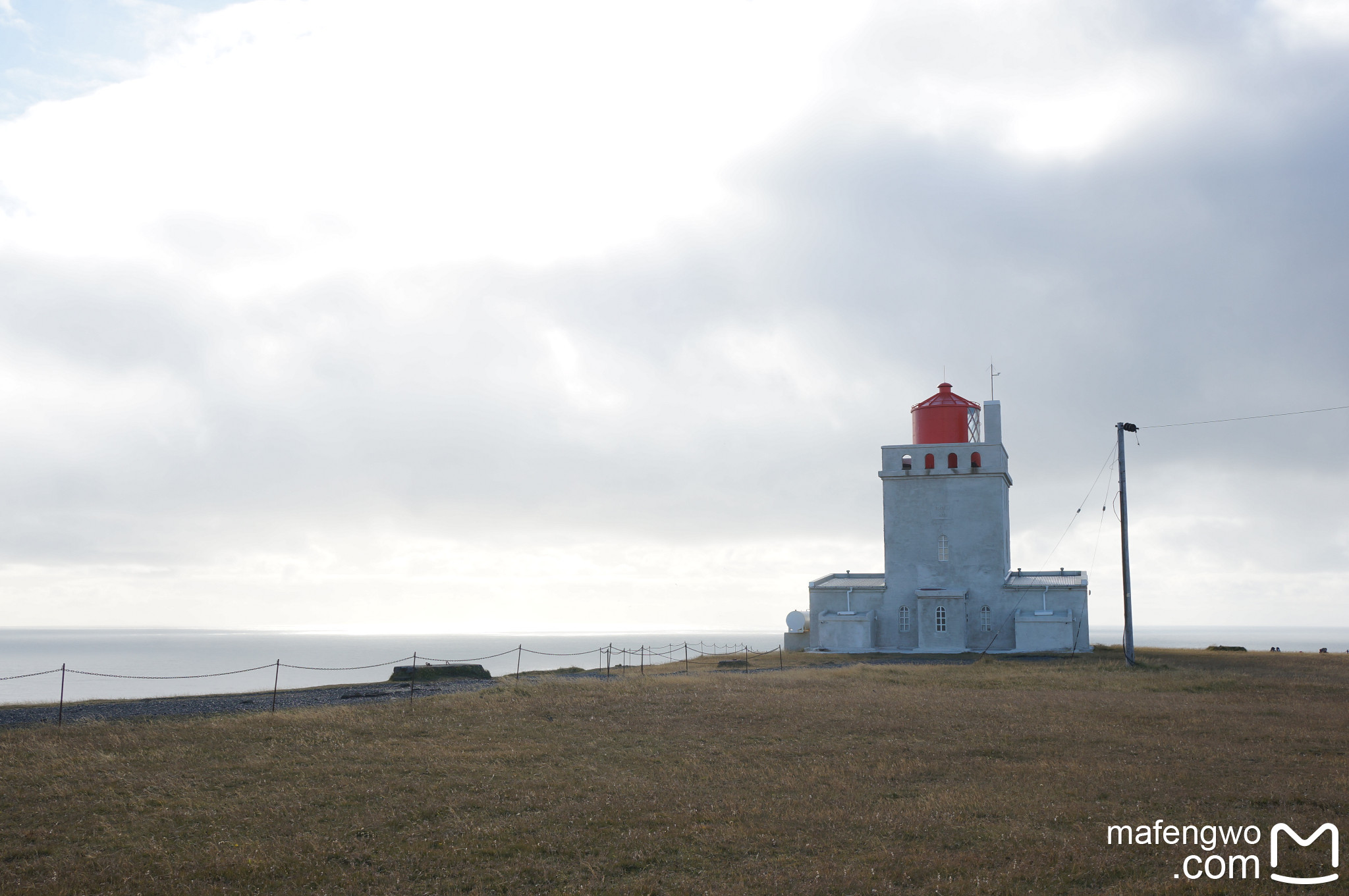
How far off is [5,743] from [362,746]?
6154 mm

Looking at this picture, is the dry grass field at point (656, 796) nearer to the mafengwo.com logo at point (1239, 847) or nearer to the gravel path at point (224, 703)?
the mafengwo.com logo at point (1239, 847)

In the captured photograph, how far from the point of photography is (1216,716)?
20672 mm

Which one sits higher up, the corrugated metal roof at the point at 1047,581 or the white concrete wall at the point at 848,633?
the corrugated metal roof at the point at 1047,581

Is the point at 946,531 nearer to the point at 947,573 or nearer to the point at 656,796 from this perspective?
the point at 947,573

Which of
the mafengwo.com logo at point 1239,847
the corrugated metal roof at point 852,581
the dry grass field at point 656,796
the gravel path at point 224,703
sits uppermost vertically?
the corrugated metal roof at point 852,581

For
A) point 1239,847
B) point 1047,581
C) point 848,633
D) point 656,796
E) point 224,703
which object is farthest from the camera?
point 848,633

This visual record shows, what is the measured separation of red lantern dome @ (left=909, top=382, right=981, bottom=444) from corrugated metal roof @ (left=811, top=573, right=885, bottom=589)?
26.8ft

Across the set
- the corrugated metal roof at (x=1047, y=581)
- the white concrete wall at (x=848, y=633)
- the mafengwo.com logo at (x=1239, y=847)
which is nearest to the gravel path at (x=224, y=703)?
the mafengwo.com logo at (x=1239, y=847)

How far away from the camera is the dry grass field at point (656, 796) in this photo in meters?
9.86

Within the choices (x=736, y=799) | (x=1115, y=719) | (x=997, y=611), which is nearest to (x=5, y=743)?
(x=736, y=799)

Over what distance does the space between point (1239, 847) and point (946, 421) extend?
42289 mm

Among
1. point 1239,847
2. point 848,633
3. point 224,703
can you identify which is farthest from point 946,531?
point 1239,847

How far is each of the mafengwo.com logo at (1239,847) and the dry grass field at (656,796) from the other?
0.16 m

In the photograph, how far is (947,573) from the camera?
163 ft
